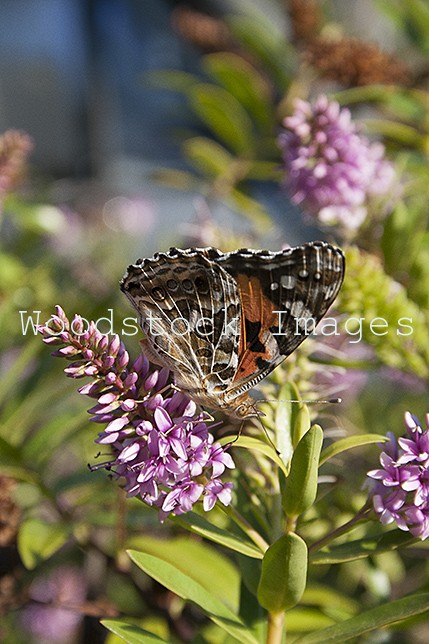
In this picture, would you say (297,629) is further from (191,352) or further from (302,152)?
(302,152)

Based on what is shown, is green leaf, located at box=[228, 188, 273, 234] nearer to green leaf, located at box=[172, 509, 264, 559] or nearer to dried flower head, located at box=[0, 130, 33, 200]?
dried flower head, located at box=[0, 130, 33, 200]

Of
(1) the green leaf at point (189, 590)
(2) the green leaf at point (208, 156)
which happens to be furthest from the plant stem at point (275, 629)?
(2) the green leaf at point (208, 156)

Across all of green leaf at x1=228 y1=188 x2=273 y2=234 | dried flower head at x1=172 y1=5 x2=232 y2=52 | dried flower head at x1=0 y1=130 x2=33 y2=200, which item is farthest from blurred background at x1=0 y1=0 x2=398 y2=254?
dried flower head at x1=0 y1=130 x2=33 y2=200

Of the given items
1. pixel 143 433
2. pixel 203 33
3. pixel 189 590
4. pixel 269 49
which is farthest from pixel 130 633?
pixel 203 33

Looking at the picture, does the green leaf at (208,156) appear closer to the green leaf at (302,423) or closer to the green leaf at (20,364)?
the green leaf at (20,364)

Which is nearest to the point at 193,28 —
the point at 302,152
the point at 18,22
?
the point at 302,152

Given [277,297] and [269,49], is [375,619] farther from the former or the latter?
[269,49]
